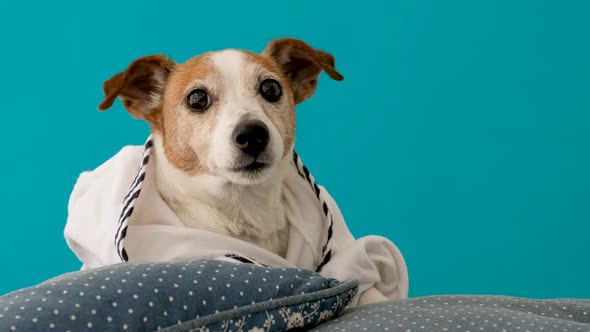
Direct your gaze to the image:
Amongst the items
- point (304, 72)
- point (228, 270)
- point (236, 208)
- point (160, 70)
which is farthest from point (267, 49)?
point (228, 270)

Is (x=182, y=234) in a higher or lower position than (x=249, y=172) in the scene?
lower

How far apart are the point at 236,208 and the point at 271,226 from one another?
0.13 metres

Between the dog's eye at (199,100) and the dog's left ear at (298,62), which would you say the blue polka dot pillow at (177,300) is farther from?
the dog's left ear at (298,62)

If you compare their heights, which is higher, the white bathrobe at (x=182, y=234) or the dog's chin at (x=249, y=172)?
the dog's chin at (x=249, y=172)

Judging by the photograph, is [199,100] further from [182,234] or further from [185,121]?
[182,234]

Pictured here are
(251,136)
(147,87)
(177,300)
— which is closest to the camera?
(177,300)

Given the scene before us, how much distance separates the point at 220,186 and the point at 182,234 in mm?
185

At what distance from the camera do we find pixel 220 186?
228cm

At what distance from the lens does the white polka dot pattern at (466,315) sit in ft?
4.35

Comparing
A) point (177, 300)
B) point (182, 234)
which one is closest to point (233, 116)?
point (182, 234)

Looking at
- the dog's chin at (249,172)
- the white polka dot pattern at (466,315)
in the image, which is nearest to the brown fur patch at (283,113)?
the dog's chin at (249,172)

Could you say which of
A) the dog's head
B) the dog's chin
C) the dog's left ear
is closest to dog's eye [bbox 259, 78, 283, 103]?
the dog's head

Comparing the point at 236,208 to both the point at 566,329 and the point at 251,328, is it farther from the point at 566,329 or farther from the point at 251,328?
the point at 566,329

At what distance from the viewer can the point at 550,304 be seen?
1603mm
